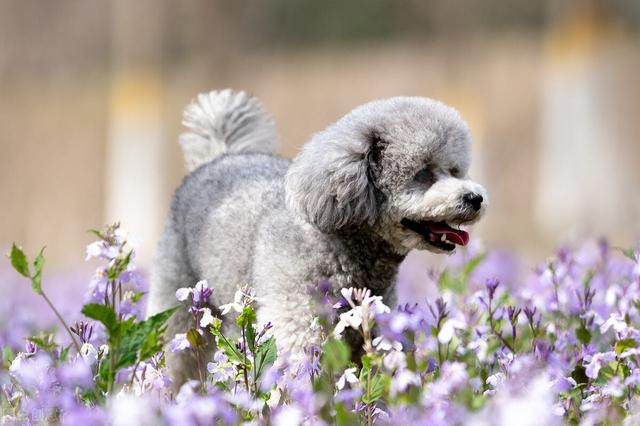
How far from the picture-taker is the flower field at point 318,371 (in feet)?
8.05

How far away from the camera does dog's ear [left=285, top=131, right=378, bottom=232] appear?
12.6 feet

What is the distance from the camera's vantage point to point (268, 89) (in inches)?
691

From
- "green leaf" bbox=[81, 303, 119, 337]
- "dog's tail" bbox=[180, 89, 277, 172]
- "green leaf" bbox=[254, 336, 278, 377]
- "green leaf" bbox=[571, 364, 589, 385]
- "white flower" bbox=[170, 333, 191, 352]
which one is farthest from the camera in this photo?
"dog's tail" bbox=[180, 89, 277, 172]

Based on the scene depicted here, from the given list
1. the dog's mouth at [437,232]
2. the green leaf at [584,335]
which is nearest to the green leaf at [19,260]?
the dog's mouth at [437,232]

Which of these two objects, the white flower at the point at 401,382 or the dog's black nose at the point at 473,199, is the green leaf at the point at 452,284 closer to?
the dog's black nose at the point at 473,199

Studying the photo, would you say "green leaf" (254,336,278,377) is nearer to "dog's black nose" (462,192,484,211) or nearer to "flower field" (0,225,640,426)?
"flower field" (0,225,640,426)

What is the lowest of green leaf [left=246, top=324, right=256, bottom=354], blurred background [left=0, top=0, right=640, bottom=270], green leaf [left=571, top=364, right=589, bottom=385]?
blurred background [left=0, top=0, right=640, bottom=270]

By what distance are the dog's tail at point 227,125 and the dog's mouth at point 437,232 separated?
4.95ft

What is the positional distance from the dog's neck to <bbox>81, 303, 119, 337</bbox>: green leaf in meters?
1.27

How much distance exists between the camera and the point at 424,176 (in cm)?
398

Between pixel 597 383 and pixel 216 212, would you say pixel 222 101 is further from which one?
pixel 597 383

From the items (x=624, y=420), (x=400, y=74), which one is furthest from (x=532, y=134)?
(x=624, y=420)

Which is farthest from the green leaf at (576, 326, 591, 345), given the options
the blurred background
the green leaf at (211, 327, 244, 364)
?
the blurred background

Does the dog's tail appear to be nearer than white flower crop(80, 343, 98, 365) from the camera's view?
No
